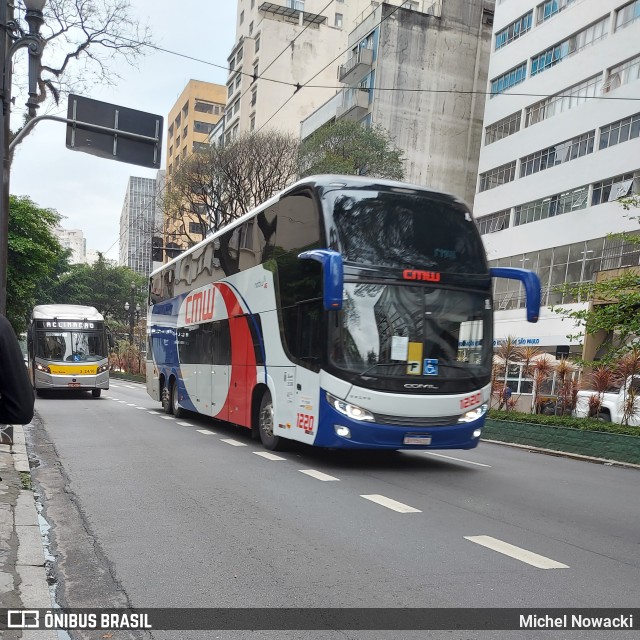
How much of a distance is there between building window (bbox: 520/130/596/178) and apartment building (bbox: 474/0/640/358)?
5 centimetres

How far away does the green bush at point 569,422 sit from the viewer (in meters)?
14.5

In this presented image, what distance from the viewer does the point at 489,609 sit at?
4.20m

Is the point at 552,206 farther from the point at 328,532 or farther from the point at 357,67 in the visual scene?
the point at 328,532

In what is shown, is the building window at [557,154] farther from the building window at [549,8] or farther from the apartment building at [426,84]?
the apartment building at [426,84]

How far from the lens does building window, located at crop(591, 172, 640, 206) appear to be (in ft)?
96.5

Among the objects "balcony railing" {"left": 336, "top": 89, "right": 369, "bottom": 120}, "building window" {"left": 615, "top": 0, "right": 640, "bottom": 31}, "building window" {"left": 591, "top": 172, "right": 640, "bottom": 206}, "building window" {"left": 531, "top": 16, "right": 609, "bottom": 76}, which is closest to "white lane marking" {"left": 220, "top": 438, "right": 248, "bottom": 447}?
"building window" {"left": 591, "top": 172, "right": 640, "bottom": 206}

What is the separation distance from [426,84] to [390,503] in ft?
137

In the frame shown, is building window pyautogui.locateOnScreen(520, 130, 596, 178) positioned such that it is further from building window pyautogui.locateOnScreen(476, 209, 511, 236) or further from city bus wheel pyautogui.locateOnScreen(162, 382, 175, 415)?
city bus wheel pyautogui.locateOnScreen(162, 382, 175, 415)

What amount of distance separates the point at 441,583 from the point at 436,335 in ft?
16.5

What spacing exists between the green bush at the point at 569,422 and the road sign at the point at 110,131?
10.4 m

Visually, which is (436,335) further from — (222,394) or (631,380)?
(631,380)

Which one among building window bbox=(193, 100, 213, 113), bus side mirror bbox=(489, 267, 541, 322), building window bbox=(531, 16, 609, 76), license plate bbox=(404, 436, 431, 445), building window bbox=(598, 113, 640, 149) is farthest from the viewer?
building window bbox=(193, 100, 213, 113)

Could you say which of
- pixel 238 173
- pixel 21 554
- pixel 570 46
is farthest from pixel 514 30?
pixel 21 554

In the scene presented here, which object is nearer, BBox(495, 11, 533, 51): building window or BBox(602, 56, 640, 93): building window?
BBox(602, 56, 640, 93): building window
